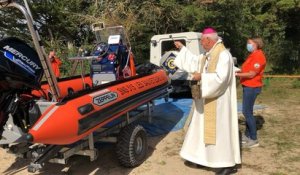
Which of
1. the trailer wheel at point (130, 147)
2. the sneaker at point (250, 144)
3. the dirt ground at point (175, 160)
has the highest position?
the trailer wheel at point (130, 147)

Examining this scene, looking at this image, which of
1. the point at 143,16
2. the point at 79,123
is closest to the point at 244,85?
the point at 79,123

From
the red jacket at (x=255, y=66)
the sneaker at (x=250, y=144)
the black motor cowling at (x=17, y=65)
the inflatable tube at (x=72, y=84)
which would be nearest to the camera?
the black motor cowling at (x=17, y=65)

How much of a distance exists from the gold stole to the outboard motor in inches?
81.4

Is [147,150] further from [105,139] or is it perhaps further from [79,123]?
[79,123]

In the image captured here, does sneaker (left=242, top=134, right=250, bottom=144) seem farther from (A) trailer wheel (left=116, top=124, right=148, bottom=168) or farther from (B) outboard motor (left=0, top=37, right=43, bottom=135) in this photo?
(B) outboard motor (left=0, top=37, right=43, bottom=135)

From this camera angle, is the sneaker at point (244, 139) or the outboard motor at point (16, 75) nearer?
the outboard motor at point (16, 75)

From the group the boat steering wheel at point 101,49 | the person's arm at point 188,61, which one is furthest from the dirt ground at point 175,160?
the boat steering wheel at point 101,49

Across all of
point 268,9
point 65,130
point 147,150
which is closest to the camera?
point 65,130

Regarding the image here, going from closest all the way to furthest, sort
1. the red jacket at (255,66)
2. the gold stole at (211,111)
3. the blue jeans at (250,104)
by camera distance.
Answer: the gold stole at (211,111) < the red jacket at (255,66) < the blue jeans at (250,104)

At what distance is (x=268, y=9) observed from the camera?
13430 mm

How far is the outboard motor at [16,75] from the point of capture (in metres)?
4.10

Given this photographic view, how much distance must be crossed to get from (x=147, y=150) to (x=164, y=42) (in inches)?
230

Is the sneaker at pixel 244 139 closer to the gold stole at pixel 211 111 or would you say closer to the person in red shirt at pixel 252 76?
the person in red shirt at pixel 252 76

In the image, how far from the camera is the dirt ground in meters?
5.16
